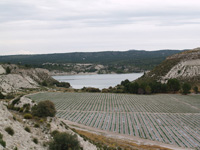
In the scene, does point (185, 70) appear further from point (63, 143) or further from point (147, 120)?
point (63, 143)

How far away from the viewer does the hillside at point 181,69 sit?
9723 cm

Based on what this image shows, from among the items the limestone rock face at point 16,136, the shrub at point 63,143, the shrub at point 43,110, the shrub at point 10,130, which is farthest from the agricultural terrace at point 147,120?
the shrub at point 10,130

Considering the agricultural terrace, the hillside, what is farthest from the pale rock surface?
the agricultural terrace

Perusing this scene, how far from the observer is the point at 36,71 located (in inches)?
4855

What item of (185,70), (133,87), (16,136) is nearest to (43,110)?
(16,136)

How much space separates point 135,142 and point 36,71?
104335mm

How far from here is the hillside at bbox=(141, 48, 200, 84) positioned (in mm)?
97231

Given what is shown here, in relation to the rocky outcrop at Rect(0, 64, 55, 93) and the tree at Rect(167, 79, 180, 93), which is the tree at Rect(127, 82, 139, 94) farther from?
the rocky outcrop at Rect(0, 64, 55, 93)

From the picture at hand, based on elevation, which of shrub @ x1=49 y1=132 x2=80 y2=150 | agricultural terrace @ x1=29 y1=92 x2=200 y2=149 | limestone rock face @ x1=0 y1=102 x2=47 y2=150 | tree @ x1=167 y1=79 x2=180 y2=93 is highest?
limestone rock face @ x1=0 y1=102 x2=47 y2=150

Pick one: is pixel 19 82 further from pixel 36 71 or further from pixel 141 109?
pixel 141 109

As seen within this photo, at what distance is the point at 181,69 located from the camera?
104 m

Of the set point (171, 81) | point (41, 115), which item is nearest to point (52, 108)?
point (41, 115)

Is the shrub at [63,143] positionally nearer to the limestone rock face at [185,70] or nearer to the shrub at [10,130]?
the shrub at [10,130]

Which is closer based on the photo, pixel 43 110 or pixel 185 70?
pixel 43 110
